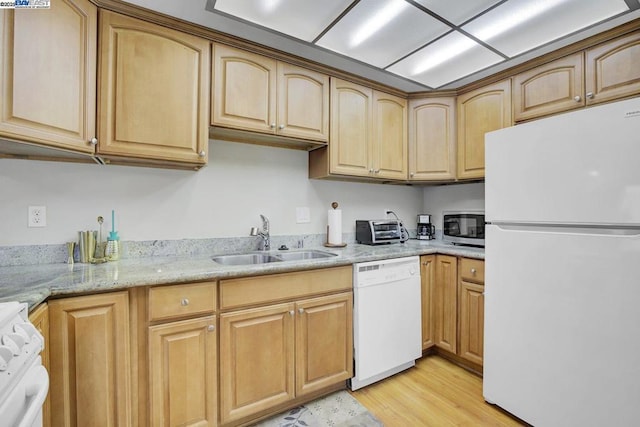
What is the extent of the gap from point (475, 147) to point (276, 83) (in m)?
1.68

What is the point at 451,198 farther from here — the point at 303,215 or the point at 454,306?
the point at 303,215

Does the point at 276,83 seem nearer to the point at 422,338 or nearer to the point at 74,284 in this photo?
the point at 74,284

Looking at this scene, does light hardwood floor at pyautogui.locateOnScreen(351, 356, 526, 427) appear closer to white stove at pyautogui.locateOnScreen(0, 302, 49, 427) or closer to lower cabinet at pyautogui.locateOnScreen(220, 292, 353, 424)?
lower cabinet at pyautogui.locateOnScreen(220, 292, 353, 424)

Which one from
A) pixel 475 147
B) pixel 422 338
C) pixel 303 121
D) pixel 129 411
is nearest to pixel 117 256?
pixel 129 411

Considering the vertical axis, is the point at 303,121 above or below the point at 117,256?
above

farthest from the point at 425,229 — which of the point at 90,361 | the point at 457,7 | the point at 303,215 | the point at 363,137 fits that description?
→ the point at 90,361

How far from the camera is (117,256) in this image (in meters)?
1.68

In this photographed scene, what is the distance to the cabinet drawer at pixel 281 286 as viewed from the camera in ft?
4.90

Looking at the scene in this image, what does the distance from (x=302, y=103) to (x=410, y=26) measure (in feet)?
2.65

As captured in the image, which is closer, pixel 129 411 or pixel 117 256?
pixel 129 411

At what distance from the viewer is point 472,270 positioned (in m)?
2.10

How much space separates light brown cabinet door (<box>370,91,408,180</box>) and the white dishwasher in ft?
2.67

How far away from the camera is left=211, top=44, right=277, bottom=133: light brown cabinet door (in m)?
1.76

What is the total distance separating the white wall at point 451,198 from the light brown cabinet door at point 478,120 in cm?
32
